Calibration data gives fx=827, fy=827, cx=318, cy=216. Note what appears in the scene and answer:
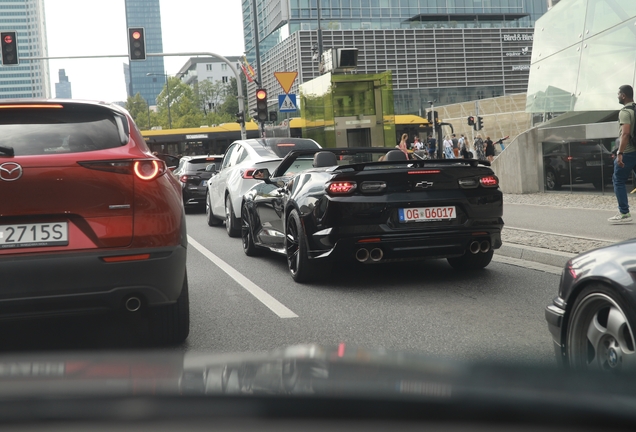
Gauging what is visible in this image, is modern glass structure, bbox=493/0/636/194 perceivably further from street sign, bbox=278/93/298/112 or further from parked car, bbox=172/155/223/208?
street sign, bbox=278/93/298/112

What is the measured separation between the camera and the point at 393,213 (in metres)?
7.48

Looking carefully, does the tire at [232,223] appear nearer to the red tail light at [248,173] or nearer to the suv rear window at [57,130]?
the red tail light at [248,173]

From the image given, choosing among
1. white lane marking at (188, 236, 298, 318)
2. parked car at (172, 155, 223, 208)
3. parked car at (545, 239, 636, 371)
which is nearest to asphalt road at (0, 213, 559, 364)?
white lane marking at (188, 236, 298, 318)

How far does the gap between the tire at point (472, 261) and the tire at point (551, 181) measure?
A: 31.0 ft

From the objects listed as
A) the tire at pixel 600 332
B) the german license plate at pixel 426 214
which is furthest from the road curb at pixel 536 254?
the tire at pixel 600 332

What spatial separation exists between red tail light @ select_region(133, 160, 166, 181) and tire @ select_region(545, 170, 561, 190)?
13.8 metres

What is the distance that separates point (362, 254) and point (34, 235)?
351cm

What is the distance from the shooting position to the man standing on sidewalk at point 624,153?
1103 cm

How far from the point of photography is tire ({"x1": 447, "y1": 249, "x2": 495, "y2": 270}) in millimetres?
8414

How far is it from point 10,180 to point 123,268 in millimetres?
775

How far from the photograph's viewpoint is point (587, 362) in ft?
12.1

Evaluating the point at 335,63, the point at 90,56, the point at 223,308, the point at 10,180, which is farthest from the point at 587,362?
the point at 90,56

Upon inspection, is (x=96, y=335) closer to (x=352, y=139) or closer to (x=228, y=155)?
(x=228, y=155)

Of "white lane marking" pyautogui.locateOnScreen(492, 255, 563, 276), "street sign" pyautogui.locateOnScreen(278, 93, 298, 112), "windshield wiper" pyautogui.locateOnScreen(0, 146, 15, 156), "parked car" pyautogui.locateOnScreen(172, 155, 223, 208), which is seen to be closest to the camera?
"windshield wiper" pyautogui.locateOnScreen(0, 146, 15, 156)
